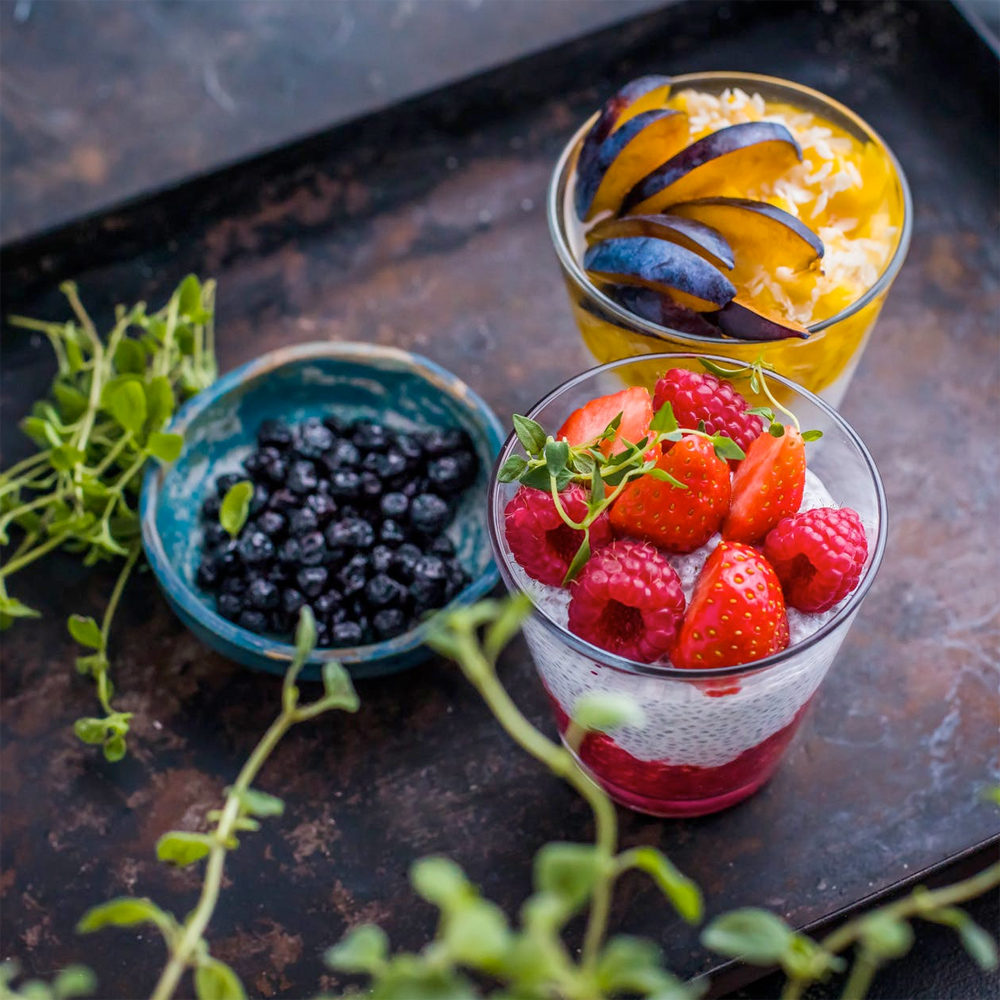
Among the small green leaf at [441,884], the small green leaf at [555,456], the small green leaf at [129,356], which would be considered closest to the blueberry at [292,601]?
the small green leaf at [129,356]

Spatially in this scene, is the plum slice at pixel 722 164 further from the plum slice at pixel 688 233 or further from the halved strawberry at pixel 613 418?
the halved strawberry at pixel 613 418

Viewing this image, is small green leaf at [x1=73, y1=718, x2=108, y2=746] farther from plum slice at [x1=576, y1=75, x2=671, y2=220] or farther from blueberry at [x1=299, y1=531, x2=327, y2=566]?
plum slice at [x1=576, y1=75, x2=671, y2=220]

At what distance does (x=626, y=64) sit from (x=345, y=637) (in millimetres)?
716

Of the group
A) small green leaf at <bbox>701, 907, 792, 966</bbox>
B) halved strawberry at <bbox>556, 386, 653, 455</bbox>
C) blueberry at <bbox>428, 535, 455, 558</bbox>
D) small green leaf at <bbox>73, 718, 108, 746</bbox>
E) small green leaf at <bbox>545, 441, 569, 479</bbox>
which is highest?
small green leaf at <bbox>701, 907, 792, 966</bbox>

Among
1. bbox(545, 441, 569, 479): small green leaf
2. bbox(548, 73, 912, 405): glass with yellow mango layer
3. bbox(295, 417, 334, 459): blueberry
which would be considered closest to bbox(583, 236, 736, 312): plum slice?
bbox(548, 73, 912, 405): glass with yellow mango layer

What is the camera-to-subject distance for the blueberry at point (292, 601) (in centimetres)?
96

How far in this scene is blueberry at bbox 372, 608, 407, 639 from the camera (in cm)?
94

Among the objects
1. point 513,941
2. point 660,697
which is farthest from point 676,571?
point 513,941

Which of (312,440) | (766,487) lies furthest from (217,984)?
(312,440)

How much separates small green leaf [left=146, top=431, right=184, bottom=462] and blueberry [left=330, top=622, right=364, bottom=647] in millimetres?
194

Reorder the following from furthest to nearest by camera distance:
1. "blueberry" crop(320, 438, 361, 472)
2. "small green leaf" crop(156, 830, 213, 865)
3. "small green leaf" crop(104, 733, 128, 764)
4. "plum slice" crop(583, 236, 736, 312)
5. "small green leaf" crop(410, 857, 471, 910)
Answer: "blueberry" crop(320, 438, 361, 472) → "small green leaf" crop(104, 733, 128, 764) → "plum slice" crop(583, 236, 736, 312) → "small green leaf" crop(156, 830, 213, 865) → "small green leaf" crop(410, 857, 471, 910)

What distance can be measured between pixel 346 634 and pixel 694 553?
0.34 metres

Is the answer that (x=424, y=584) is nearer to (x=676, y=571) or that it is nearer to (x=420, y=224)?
(x=676, y=571)

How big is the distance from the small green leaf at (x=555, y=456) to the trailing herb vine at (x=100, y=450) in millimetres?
409
